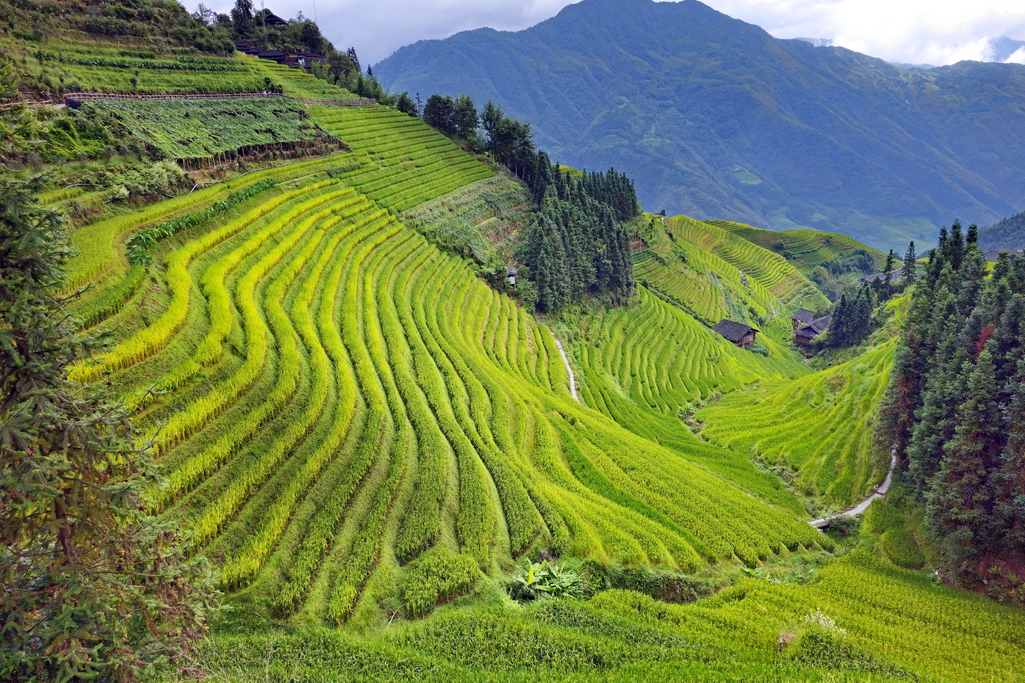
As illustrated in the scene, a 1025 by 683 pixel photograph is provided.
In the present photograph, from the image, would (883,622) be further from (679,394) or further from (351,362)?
(679,394)

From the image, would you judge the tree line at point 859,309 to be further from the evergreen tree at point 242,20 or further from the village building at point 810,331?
the evergreen tree at point 242,20

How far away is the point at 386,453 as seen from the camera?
21.2 metres

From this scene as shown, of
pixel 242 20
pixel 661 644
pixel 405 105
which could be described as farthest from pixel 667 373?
pixel 242 20

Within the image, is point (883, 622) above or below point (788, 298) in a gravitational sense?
below

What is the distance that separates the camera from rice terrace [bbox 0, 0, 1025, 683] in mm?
9969

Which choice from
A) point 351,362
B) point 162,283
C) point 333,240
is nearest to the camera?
point 162,283

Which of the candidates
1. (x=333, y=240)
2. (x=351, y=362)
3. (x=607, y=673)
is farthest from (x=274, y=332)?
(x=607, y=673)

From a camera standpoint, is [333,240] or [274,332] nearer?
[274,332]

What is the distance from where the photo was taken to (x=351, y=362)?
87.7 feet

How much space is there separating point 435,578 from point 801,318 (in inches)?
4580

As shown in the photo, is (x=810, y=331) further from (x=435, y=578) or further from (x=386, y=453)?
(x=435, y=578)

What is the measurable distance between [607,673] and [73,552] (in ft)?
41.0

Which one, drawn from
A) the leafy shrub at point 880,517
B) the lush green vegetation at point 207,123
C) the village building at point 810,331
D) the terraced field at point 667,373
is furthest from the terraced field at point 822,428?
the village building at point 810,331

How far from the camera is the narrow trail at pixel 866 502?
29.7m
